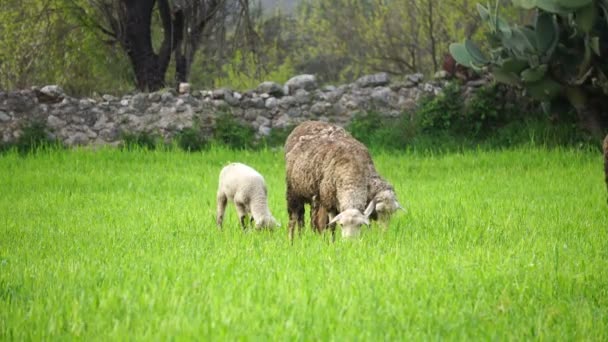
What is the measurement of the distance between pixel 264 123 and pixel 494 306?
1264 cm

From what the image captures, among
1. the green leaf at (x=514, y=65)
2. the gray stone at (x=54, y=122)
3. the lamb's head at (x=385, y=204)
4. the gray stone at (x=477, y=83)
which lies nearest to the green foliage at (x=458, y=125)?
the gray stone at (x=477, y=83)

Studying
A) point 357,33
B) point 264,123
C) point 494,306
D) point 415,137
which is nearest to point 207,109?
A: point 264,123

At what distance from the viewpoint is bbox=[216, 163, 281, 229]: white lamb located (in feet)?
29.5

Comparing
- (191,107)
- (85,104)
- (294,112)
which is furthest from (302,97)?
(85,104)

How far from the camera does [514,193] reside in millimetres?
11977

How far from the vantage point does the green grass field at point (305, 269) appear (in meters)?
5.07

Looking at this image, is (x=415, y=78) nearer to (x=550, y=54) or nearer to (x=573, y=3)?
(x=550, y=54)

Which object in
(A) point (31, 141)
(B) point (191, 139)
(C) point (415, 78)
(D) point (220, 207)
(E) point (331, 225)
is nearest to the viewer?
(E) point (331, 225)

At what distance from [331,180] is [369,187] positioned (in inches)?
14.5

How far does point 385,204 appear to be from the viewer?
26.7ft

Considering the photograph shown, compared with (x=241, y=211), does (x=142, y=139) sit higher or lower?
lower

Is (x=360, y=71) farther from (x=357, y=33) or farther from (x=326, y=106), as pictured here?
(x=326, y=106)

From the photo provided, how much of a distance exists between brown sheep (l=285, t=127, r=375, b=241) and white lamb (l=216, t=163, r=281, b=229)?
0.27 m

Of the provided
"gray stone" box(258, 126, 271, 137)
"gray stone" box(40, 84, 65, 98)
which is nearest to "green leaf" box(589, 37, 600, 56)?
"gray stone" box(258, 126, 271, 137)
